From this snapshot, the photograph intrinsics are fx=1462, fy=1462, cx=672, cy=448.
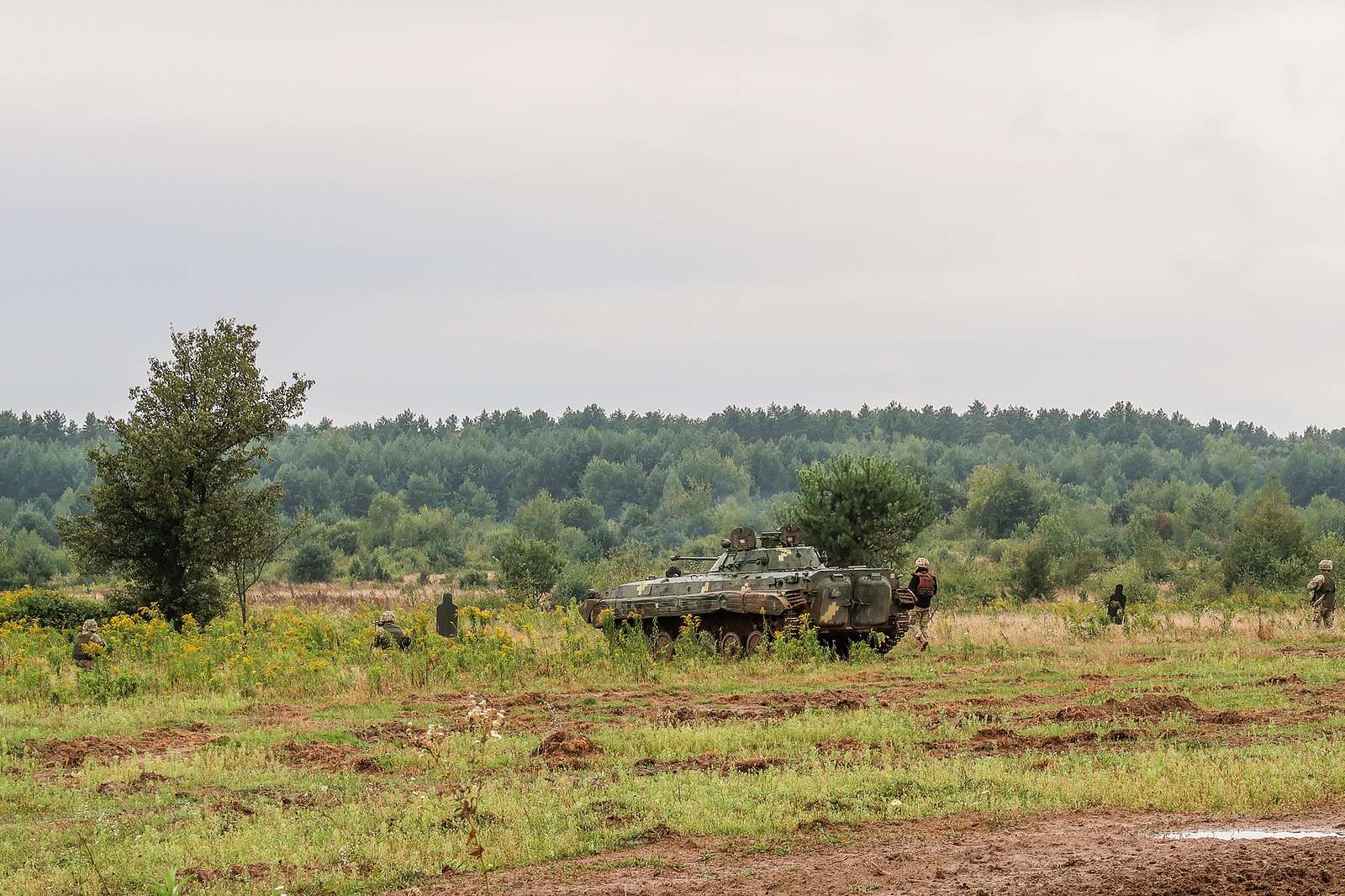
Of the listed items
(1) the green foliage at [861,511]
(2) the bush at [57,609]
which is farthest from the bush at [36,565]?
(1) the green foliage at [861,511]

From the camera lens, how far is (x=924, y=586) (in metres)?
25.8

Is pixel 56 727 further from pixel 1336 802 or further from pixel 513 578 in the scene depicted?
pixel 513 578

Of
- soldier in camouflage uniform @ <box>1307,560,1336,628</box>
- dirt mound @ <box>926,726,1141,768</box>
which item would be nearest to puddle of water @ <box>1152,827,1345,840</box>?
dirt mound @ <box>926,726,1141,768</box>

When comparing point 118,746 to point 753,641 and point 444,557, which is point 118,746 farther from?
point 444,557

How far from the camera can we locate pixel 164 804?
12.0 metres

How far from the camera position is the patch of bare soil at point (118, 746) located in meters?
14.5

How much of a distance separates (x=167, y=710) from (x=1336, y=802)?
13414 mm

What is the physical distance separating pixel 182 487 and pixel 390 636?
7.55 m

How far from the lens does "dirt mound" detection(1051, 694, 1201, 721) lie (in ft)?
50.5

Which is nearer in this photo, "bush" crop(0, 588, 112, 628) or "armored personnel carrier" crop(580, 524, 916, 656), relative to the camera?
"armored personnel carrier" crop(580, 524, 916, 656)

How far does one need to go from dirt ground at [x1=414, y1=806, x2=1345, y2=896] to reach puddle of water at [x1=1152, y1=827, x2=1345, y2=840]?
0.12 m

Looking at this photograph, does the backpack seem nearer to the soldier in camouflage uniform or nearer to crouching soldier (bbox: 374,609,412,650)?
the soldier in camouflage uniform

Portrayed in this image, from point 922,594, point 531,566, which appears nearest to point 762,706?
point 922,594

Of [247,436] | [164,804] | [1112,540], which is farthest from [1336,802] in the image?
[1112,540]
